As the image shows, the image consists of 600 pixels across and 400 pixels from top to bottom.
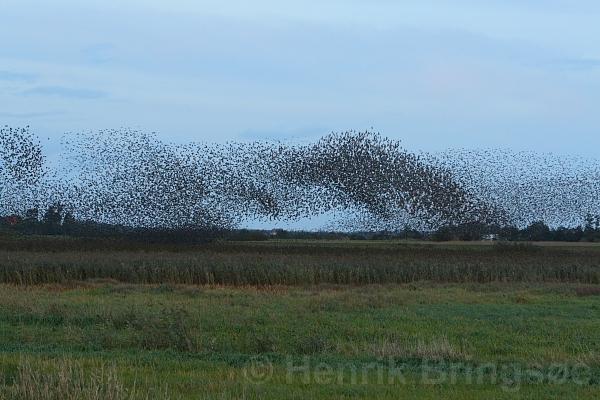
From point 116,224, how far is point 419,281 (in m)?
27.2

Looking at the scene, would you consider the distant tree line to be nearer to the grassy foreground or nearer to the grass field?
the grass field

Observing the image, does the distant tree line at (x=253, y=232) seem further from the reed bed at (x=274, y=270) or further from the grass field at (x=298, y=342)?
the grass field at (x=298, y=342)

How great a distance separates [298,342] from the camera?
1297 cm

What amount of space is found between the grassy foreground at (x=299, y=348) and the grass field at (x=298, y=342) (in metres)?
0.03

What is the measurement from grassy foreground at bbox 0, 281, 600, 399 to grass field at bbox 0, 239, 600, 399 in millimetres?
32

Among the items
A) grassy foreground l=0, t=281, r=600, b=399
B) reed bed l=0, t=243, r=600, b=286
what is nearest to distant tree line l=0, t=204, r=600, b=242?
reed bed l=0, t=243, r=600, b=286

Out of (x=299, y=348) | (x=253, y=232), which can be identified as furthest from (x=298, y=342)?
(x=253, y=232)

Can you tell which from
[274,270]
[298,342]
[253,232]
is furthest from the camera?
[253,232]

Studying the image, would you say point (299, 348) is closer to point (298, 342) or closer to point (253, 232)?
point (298, 342)

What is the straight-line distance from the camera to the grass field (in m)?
9.27

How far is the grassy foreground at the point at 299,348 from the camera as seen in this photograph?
9195mm

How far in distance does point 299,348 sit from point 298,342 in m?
0.35

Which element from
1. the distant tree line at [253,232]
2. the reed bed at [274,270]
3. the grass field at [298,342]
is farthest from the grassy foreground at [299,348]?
the distant tree line at [253,232]

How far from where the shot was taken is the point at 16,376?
9797 mm
